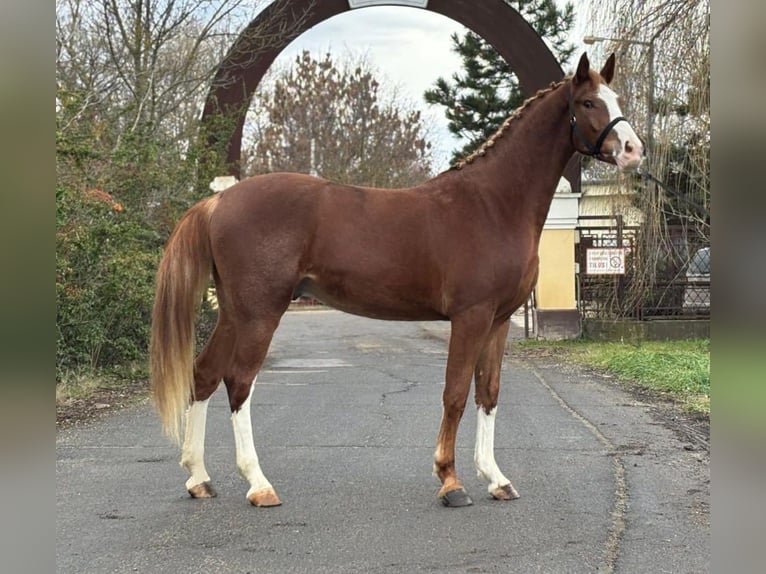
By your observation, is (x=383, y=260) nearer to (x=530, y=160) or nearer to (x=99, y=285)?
(x=530, y=160)

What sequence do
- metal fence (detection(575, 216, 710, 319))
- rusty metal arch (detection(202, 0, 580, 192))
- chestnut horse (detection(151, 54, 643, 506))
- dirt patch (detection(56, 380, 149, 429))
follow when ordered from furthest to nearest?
1. rusty metal arch (detection(202, 0, 580, 192))
2. metal fence (detection(575, 216, 710, 319))
3. dirt patch (detection(56, 380, 149, 429))
4. chestnut horse (detection(151, 54, 643, 506))

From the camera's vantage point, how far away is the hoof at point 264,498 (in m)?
3.67

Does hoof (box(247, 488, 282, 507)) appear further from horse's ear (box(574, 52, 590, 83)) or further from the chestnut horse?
horse's ear (box(574, 52, 590, 83))

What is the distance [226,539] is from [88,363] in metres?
5.26

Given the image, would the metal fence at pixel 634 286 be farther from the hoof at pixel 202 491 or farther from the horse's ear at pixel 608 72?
the hoof at pixel 202 491

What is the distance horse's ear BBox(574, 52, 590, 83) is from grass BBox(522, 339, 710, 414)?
3.80 metres

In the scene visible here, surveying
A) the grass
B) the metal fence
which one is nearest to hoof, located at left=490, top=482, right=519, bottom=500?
the grass

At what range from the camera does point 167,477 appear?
14.1 ft

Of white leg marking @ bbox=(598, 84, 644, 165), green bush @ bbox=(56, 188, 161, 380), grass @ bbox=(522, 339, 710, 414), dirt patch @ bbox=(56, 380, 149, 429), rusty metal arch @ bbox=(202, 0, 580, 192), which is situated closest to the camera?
white leg marking @ bbox=(598, 84, 644, 165)

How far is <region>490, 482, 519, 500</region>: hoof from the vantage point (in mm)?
3789

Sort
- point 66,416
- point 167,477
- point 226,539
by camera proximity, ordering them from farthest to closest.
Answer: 1. point 66,416
2. point 167,477
3. point 226,539

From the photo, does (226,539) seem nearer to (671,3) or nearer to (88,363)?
(88,363)

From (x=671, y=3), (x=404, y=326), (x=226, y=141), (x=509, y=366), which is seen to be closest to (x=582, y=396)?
(x=509, y=366)

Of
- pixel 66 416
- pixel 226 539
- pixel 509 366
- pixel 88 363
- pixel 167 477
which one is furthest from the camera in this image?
pixel 509 366
